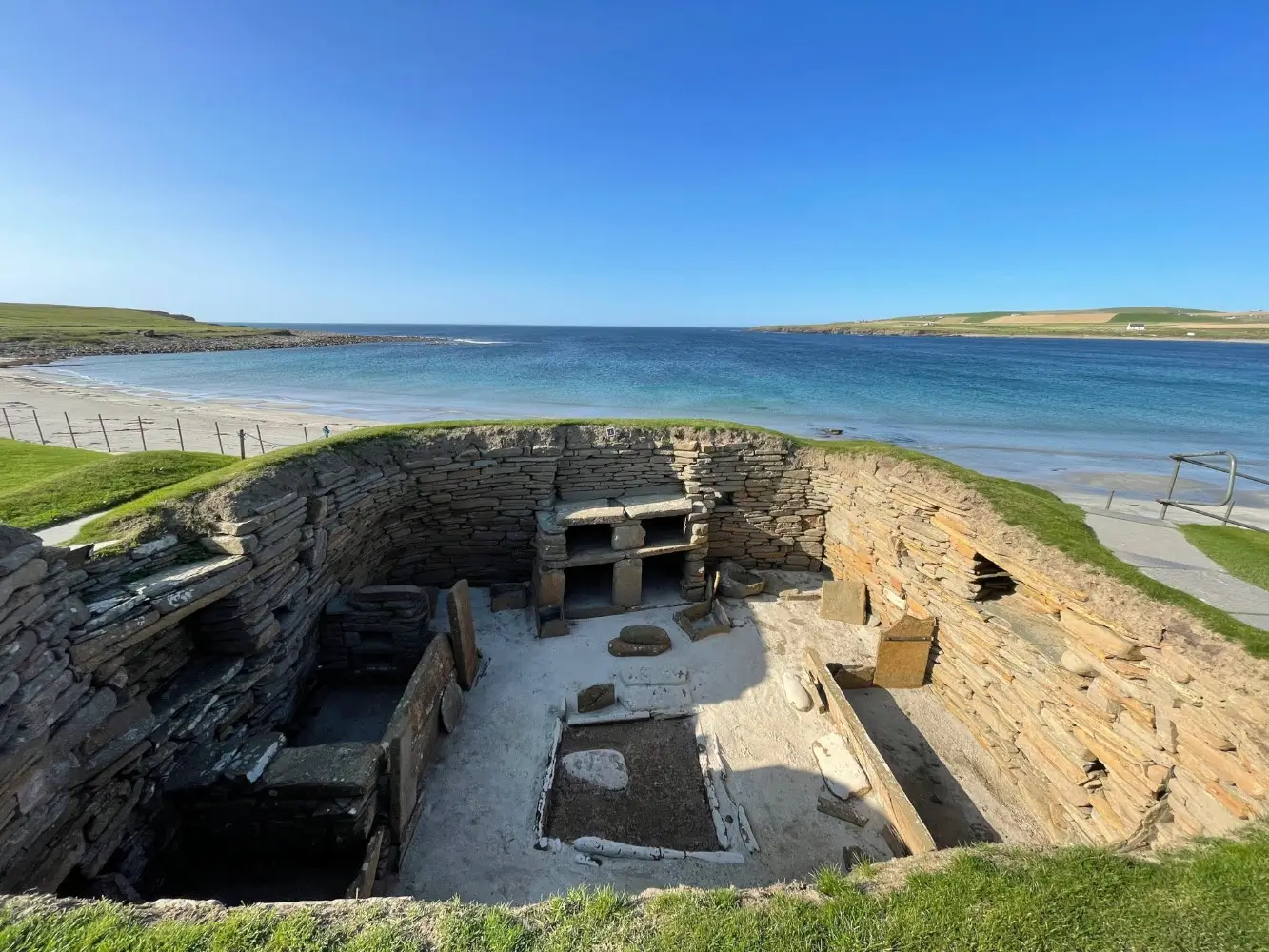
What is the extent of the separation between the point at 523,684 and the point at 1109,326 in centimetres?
18507

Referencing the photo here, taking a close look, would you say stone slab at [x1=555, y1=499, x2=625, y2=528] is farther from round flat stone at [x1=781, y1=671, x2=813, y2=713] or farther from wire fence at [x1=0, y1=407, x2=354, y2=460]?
wire fence at [x1=0, y1=407, x2=354, y2=460]

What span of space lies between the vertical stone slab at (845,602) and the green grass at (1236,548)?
4.60m

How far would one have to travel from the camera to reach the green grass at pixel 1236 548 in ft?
21.6

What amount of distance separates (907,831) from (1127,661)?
289 centimetres

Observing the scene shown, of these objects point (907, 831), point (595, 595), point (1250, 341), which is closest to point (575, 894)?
point (907, 831)

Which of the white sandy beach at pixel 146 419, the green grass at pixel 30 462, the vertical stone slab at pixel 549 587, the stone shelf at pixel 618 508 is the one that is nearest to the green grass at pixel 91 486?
the green grass at pixel 30 462

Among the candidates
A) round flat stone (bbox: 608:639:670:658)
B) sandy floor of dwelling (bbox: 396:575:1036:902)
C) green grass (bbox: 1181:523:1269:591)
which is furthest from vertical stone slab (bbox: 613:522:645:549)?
green grass (bbox: 1181:523:1269:591)

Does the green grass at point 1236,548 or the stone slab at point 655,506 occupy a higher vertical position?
the green grass at point 1236,548

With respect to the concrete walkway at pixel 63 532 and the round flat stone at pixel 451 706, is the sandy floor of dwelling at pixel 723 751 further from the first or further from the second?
the concrete walkway at pixel 63 532

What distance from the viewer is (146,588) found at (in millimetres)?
5137

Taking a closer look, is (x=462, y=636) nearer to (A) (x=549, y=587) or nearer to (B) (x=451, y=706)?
(B) (x=451, y=706)

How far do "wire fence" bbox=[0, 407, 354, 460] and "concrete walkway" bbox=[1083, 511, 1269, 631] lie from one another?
19.1m

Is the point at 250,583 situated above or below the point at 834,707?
above

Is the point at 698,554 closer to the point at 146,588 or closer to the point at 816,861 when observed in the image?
the point at 816,861
